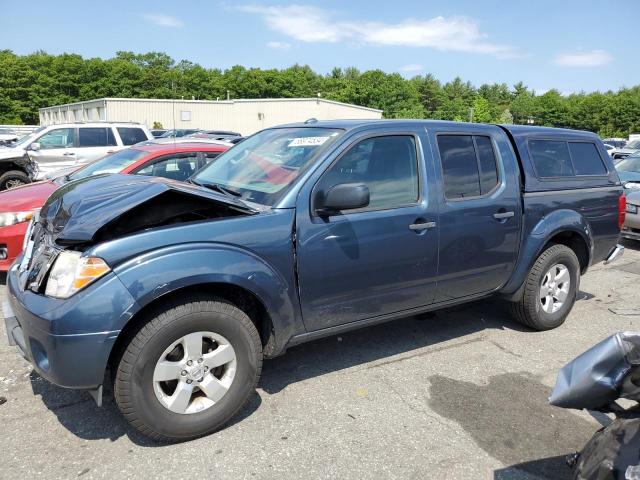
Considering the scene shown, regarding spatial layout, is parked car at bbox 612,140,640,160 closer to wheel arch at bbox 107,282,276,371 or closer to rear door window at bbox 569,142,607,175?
rear door window at bbox 569,142,607,175

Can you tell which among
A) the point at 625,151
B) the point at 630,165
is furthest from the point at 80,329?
the point at 625,151

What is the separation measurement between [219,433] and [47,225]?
1673 millimetres

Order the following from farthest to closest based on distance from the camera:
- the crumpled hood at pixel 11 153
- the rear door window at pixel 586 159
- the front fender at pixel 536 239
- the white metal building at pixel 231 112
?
the white metal building at pixel 231 112 → the crumpled hood at pixel 11 153 → the rear door window at pixel 586 159 → the front fender at pixel 536 239

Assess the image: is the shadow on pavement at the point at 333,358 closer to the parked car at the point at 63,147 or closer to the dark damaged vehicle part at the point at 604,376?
the dark damaged vehicle part at the point at 604,376

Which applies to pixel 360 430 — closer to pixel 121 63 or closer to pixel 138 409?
pixel 138 409

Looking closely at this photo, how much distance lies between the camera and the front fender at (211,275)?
2.60 m

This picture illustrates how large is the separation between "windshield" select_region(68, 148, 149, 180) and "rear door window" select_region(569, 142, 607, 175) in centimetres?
489

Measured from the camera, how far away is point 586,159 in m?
5.06

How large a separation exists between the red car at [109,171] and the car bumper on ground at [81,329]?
301 centimetres

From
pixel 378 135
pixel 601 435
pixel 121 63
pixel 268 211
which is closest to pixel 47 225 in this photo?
pixel 268 211

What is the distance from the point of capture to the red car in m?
5.15

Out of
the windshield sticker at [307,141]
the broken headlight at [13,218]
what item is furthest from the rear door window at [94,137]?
the windshield sticker at [307,141]

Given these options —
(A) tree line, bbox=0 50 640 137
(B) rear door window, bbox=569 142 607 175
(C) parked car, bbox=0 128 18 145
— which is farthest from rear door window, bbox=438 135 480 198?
(A) tree line, bbox=0 50 640 137

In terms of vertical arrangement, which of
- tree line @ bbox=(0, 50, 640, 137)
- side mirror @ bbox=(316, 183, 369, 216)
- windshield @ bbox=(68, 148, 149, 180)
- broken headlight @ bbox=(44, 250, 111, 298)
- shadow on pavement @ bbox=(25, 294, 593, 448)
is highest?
tree line @ bbox=(0, 50, 640, 137)
